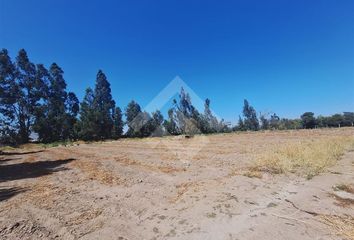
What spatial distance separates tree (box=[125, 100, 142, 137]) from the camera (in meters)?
49.4

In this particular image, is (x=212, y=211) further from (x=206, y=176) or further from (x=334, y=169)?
(x=334, y=169)

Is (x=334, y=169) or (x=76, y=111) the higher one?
(x=76, y=111)

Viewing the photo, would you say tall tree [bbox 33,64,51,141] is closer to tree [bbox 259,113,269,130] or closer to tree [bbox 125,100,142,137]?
tree [bbox 125,100,142,137]

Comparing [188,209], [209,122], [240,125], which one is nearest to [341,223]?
[188,209]

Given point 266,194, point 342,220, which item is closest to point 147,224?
point 266,194

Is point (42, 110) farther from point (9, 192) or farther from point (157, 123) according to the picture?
point (9, 192)

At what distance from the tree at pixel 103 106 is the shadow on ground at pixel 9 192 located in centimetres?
3721

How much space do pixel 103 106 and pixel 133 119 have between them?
27.3 ft

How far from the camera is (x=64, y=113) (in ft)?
133

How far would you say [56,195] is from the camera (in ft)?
16.6

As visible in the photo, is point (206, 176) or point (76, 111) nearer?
point (206, 176)

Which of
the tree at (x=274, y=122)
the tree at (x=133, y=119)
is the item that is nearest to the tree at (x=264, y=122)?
the tree at (x=274, y=122)

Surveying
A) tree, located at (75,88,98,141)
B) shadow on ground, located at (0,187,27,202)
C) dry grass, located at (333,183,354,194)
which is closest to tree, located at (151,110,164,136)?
tree, located at (75,88,98,141)

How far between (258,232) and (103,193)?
3435 millimetres
